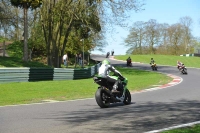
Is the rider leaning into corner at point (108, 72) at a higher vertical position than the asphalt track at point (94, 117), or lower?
higher

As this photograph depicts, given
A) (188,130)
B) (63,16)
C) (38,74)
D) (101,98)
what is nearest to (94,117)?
(101,98)

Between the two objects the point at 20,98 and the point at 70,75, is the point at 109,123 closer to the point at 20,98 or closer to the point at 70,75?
the point at 20,98

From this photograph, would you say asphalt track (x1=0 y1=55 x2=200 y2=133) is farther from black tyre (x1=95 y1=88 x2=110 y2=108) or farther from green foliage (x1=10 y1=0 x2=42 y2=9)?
green foliage (x1=10 y1=0 x2=42 y2=9)

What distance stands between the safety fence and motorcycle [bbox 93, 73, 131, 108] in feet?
28.7

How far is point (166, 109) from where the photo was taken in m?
11.4

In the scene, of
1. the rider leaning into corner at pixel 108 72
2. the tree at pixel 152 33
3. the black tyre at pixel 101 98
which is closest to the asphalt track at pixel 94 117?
the black tyre at pixel 101 98

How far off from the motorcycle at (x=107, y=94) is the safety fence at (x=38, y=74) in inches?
345

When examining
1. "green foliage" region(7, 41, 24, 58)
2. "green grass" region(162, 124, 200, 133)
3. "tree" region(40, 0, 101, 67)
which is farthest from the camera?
"green foliage" region(7, 41, 24, 58)

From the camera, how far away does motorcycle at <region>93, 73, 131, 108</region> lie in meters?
11.7

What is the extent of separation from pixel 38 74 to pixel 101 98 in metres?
11.2

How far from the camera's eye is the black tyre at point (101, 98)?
1159cm

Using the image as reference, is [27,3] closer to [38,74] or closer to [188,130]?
[38,74]

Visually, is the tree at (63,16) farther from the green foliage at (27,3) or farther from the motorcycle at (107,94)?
the motorcycle at (107,94)

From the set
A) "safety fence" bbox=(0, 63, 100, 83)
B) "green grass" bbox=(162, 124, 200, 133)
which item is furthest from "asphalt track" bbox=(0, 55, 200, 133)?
"safety fence" bbox=(0, 63, 100, 83)
